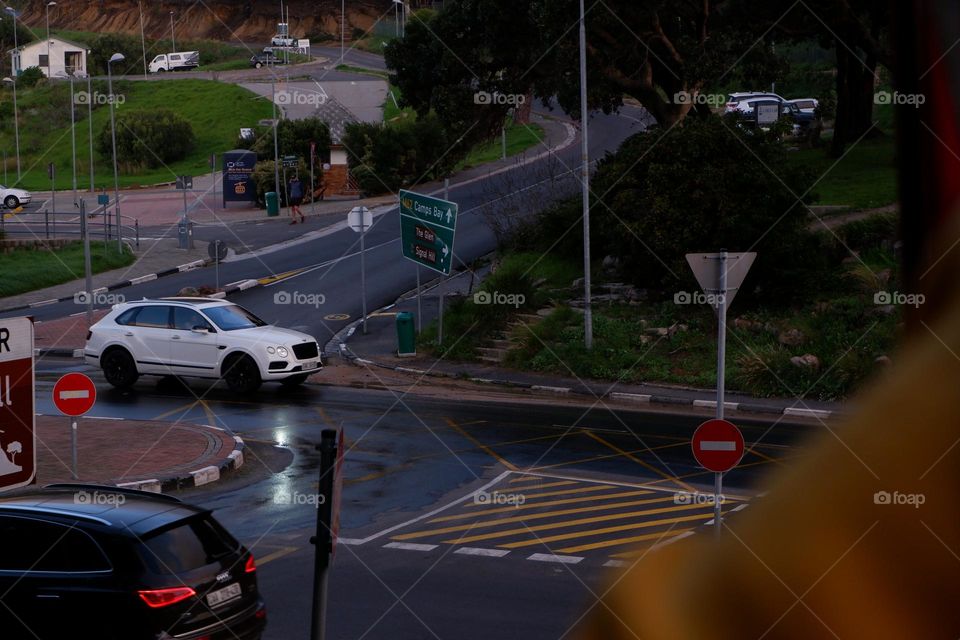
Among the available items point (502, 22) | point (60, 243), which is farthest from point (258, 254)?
point (502, 22)

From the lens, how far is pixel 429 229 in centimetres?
2534

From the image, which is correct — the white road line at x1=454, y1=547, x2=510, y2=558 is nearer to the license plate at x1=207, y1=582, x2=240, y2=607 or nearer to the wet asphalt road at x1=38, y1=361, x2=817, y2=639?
the wet asphalt road at x1=38, y1=361, x2=817, y2=639

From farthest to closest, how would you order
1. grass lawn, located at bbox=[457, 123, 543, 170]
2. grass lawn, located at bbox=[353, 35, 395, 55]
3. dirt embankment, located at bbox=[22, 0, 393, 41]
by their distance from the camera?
dirt embankment, located at bbox=[22, 0, 393, 41] < grass lawn, located at bbox=[353, 35, 395, 55] < grass lawn, located at bbox=[457, 123, 543, 170]

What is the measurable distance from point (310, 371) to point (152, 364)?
3.15 meters

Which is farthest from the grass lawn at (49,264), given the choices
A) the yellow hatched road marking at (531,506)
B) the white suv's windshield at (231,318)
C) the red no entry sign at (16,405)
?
the red no entry sign at (16,405)

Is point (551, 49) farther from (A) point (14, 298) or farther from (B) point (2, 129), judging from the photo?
(B) point (2, 129)

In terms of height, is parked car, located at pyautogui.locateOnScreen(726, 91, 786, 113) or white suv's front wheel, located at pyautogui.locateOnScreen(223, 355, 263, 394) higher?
parked car, located at pyautogui.locateOnScreen(726, 91, 786, 113)

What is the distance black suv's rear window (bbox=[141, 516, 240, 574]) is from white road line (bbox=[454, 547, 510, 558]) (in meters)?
3.75

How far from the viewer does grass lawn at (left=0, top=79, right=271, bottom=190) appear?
65.8 metres

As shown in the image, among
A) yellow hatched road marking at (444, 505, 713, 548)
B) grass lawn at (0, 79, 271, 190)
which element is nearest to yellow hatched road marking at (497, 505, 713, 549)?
yellow hatched road marking at (444, 505, 713, 548)

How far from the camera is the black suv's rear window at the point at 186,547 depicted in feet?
24.2

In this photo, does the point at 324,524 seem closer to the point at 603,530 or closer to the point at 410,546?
the point at 410,546

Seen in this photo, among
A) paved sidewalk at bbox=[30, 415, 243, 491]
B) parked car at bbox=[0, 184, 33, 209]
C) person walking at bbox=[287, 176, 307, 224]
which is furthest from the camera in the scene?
parked car at bbox=[0, 184, 33, 209]

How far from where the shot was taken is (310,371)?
2152cm
